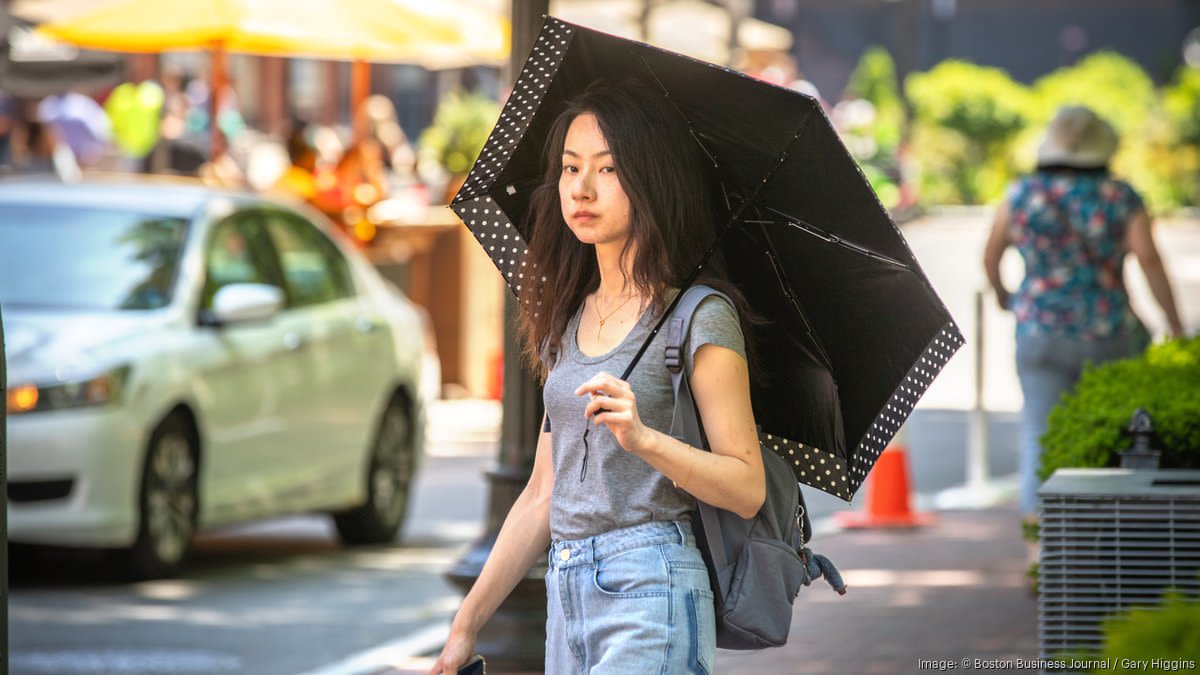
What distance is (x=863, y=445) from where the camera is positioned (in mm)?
4219

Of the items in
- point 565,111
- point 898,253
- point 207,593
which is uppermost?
point 565,111

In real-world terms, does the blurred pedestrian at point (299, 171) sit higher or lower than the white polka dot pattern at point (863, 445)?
higher

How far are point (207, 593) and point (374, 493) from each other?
5.58 feet

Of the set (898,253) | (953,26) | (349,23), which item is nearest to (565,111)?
(898,253)

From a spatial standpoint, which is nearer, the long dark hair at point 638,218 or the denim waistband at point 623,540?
the denim waistband at point 623,540

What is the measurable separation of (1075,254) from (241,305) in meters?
3.60

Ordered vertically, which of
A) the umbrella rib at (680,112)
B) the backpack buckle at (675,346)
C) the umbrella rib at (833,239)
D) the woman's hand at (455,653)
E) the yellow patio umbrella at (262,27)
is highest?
the yellow patio umbrella at (262,27)

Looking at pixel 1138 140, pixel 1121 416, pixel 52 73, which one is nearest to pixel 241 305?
pixel 1121 416

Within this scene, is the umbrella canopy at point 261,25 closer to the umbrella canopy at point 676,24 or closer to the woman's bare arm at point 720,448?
the umbrella canopy at point 676,24

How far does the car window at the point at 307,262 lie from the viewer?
10438mm

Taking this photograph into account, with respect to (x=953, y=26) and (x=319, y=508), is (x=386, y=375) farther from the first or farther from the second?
(x=953, y=26)

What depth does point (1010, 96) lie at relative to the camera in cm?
4747

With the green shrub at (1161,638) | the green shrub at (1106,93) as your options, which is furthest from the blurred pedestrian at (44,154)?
the green shrub at (1106,93)

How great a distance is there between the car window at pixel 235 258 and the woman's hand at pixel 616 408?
21.1 feet
